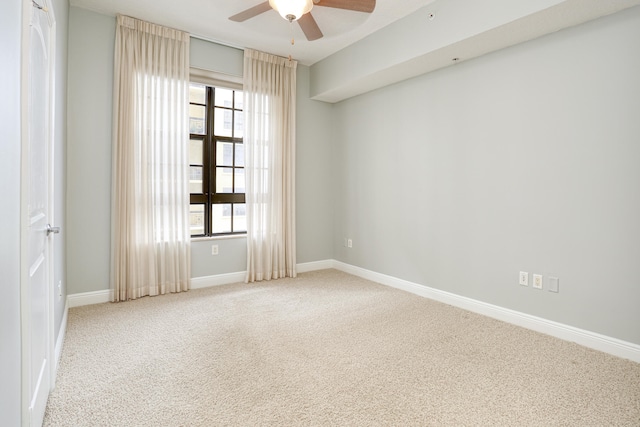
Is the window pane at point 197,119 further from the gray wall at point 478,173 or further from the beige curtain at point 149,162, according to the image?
the gray wall at point 478,173

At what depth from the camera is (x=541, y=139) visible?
288 centimetres

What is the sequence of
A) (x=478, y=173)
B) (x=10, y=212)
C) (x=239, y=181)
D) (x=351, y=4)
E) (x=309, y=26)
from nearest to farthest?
(x=10, y=212) < (x=351, y=4) < (x=309, y=26) < (x=478, y=173) < (x=239, y=181)

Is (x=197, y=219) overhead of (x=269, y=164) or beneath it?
beneath

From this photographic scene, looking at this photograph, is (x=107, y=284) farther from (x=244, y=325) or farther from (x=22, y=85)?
(x=22, y=85)

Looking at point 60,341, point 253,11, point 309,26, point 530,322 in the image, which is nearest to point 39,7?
point 253,11

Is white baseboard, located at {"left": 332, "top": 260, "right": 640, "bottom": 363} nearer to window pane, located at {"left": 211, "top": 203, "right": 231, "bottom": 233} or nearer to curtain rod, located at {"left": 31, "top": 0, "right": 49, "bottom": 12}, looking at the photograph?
window pane, located at {"left": 211, "top": 203, "right": 231, "bottom": 233}

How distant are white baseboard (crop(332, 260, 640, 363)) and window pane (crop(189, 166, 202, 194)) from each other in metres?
2.47

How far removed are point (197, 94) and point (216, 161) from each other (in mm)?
822

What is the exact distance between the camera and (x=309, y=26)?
267 cm

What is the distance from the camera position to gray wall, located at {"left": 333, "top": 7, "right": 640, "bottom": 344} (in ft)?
8.14

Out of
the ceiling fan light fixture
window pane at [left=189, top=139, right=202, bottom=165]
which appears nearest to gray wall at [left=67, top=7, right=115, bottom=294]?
window pane at [left=189, top=139, right=202, bottom=165]

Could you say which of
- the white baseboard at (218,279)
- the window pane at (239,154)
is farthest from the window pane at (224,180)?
the white baseboard at (218,279)

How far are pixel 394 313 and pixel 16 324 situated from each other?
2810 millimetres

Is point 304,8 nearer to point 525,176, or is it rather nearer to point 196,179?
point 525,176
